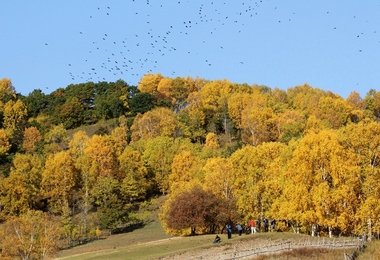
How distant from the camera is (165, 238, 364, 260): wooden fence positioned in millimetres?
47319

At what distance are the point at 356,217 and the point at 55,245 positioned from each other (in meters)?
33.5

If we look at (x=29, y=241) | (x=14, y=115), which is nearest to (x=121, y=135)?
(x=14, y=115)

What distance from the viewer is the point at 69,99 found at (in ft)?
577

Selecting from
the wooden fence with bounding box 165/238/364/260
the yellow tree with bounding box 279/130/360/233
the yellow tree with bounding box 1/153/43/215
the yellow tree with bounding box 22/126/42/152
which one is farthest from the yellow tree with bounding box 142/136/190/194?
the wooden fence with bounding box 165/238/364/260

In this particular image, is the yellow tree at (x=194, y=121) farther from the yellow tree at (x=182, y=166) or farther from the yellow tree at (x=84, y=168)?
the yellow tree at (x=182, y=166)

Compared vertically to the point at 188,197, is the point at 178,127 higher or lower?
higher

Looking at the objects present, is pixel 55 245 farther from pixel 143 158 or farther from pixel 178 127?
pixel 178 127

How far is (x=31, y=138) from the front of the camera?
149000 mm

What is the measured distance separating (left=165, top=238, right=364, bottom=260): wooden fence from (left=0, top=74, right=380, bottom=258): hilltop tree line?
402 inches

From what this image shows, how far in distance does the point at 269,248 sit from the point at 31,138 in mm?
110596

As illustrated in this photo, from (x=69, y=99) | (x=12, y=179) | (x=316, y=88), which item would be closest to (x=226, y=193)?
(x=12, y=179)

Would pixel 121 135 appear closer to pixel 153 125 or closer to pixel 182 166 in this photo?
pixel 153 125

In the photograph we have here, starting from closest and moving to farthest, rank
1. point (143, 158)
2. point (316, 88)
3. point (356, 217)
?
point (356, 217) < point (143, 158) < point (316, 88)

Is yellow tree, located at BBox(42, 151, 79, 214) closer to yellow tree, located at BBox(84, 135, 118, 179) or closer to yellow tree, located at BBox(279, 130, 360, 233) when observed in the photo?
yellow tree, located at BBox(84, 135, 118, 179)
